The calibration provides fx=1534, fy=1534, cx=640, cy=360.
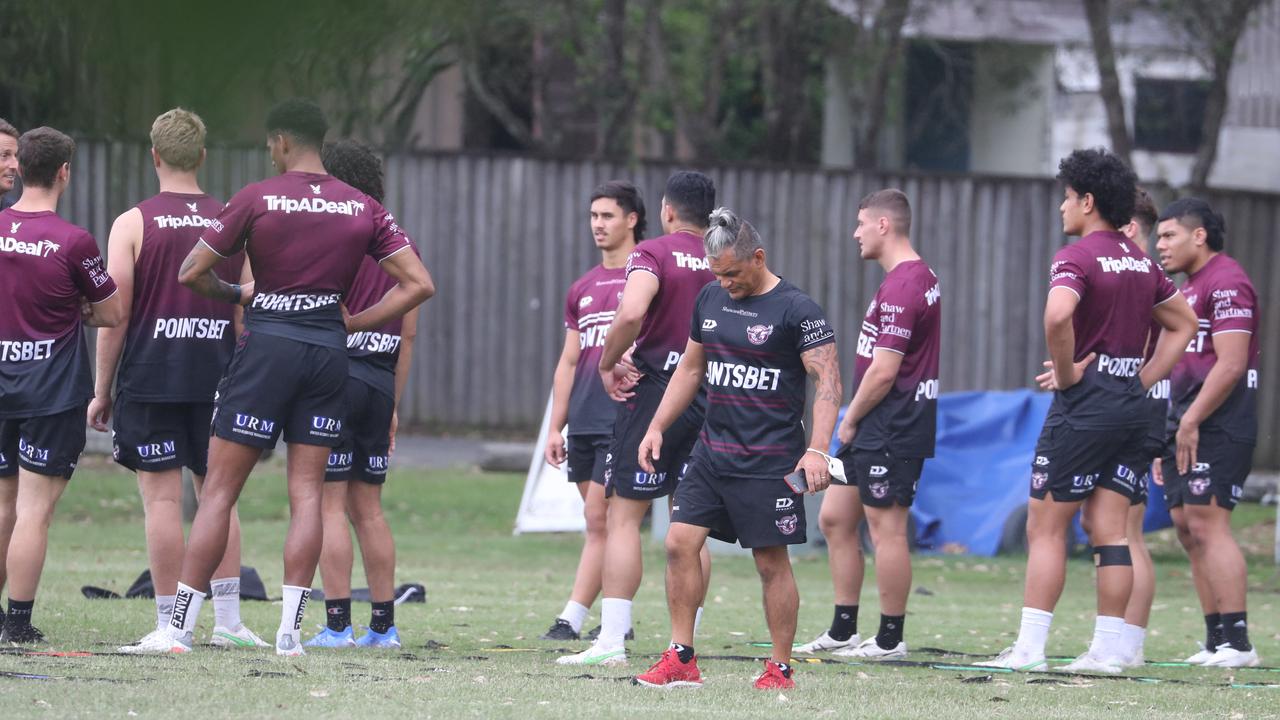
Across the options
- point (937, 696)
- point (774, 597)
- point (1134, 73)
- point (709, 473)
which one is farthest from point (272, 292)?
point (1134, 73)

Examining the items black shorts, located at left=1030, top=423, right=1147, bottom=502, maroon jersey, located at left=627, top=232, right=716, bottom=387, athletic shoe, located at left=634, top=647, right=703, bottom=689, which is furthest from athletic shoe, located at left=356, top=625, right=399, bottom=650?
black shorts, located at left=1030, top=423, right=1147, bottom=502

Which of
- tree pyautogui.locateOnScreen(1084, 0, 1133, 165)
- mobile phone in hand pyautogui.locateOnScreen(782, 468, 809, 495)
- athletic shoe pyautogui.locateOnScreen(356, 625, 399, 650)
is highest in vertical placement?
tree pyautogui.locateOnScreen(1084, 0, 1133, 165)

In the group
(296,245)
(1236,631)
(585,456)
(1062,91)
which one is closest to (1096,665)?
(1236,631)

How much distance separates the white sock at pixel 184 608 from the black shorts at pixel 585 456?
2.11m

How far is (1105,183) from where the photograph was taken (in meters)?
6.71

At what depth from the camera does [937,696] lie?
5.68 meters

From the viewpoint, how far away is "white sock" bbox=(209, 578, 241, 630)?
631 cm

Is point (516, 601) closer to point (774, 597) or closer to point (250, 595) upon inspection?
point (250, 595)

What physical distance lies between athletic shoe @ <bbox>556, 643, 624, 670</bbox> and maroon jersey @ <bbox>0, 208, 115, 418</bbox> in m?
2.26

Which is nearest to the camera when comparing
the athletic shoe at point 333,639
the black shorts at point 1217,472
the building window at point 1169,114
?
the athletic shoe at point 333,639

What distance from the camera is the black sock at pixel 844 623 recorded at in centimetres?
730

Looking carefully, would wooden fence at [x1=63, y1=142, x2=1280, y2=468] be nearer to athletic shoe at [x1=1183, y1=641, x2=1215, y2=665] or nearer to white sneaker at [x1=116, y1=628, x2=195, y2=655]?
athletic shoe at [x1=1183, y1=641, x2=1215, y2=665]

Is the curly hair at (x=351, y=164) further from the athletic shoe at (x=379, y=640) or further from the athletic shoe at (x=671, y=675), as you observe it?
the athletic shoe at (x=671, y=675)

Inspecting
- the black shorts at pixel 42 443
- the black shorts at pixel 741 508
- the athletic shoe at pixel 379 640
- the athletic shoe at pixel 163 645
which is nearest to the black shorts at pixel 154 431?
the black shorts at pixel 42 443
